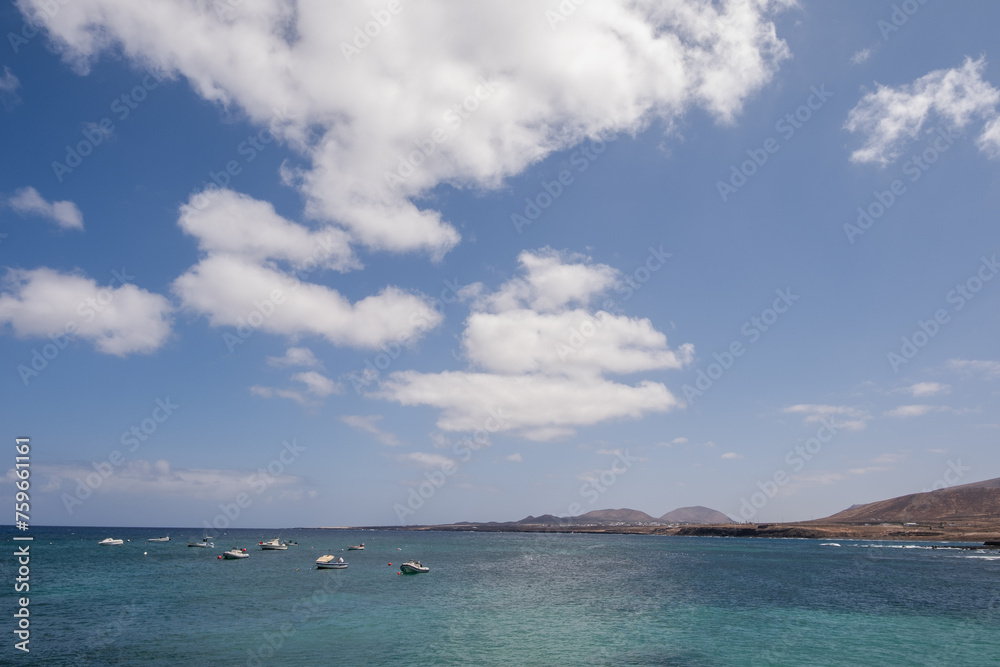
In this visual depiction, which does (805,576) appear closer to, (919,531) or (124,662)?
(124,662)

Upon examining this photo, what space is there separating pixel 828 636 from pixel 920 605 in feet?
68.5

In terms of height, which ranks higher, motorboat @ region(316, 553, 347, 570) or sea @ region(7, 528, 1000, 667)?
motorboat @ region(316, 553, 347, 570)

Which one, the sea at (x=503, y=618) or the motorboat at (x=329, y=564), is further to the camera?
the motorboat at (x=329, y=564)

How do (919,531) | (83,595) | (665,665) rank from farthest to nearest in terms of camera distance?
(919,531), (83,595), (665,665)

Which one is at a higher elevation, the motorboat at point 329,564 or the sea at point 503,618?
the motorboat at point 329,564

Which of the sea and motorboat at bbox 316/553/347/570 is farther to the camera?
motorboat at bbox 316/553/347/570

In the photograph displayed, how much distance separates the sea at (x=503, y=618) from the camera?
33812 millimetres

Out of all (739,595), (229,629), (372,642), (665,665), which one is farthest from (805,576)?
(229,629)

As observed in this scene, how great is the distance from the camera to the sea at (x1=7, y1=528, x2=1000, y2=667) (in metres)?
33.8

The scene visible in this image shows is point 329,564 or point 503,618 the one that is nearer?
point 503,618

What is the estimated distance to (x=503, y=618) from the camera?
145 ft

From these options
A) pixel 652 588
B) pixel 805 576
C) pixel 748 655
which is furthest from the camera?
pixel 805 576

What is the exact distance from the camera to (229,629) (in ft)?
132

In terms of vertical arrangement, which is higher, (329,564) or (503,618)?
(329,564)
